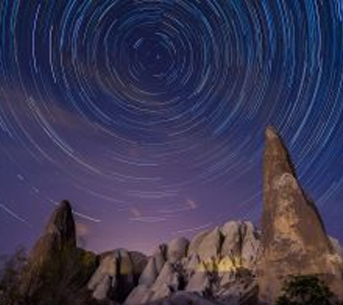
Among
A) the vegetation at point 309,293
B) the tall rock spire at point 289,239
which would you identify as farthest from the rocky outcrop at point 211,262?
the vegetation at point 309,293

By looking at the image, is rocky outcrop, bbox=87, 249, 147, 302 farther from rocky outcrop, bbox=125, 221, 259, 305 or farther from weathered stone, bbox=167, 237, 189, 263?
weathered stone, bbox=167, 237, 189, 263

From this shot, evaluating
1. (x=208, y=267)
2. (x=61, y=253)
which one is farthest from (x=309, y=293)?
(x=61, y=253)

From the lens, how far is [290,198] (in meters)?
61.3

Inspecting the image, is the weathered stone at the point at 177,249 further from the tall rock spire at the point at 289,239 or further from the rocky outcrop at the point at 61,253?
the tall rock spire at the point at 289,239

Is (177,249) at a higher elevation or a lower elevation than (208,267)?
higher

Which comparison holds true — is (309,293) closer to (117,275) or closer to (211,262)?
(211,262)

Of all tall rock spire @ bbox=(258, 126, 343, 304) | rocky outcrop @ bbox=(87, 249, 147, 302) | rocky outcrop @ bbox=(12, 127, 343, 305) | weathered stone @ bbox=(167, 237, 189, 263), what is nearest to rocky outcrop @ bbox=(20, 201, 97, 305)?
rocky outcrop @ bbox=(12, 127, 343, 305)

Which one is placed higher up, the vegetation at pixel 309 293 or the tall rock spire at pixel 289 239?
the tall rock spire at pixel 289 239

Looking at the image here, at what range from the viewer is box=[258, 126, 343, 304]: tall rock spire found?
2241 inches

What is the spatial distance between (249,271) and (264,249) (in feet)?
35.9

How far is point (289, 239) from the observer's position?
5909 centimetres

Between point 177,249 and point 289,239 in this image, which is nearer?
point 289,239

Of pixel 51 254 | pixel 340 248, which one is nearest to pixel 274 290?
pixel 340 248

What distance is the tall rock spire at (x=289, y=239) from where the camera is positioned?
5692 cm
